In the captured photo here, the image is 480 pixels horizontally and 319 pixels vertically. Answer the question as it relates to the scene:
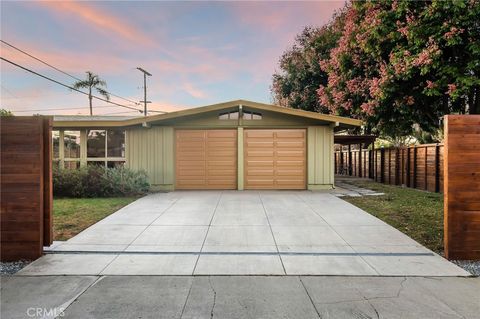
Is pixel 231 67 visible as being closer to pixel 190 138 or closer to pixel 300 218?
pixel 190 138

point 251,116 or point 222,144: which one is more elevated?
point 251,116

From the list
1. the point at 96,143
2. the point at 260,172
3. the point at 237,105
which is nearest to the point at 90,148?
the point at 96,143

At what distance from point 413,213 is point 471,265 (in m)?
3.72

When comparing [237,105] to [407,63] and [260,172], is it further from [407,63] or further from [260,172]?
[407,63]

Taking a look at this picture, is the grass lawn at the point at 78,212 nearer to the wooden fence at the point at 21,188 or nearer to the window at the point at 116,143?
the wooden fence at the point at 21,188

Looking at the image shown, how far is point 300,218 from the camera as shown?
295 inches

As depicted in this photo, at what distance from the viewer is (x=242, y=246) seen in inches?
211

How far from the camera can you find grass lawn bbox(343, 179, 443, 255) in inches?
235

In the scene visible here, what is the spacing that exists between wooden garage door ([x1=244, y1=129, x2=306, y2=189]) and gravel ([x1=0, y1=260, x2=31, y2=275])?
869cm

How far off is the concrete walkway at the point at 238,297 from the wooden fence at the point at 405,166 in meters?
9.15

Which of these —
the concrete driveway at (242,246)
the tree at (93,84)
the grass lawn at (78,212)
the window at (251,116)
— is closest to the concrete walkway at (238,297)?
the concrete driveway at (242,246)

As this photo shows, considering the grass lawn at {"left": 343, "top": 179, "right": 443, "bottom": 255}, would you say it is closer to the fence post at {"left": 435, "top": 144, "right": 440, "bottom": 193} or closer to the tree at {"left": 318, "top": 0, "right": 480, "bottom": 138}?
the fence post at {"left": 435, "top": 144, "right": 440, "bottom": 193}

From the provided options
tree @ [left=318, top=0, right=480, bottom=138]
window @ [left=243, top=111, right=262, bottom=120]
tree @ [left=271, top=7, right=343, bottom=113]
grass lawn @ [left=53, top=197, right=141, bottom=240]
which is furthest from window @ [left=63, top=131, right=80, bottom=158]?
tree @ [left=271, top=7, right=343, bottom=113]

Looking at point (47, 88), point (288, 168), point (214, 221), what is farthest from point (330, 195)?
point (47, 88)
